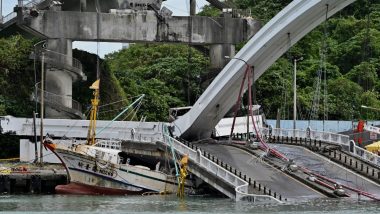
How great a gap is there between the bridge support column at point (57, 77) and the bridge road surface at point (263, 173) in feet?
49.6

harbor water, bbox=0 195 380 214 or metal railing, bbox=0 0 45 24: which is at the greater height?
metal railing, bbox=0 0 45 24

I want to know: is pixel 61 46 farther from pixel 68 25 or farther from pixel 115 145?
pixel 115 145

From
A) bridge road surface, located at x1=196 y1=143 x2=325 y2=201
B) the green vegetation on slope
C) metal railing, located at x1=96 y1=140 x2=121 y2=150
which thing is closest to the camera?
bridge road surface, located at x1=196 y1=143 x2=325 y2=201

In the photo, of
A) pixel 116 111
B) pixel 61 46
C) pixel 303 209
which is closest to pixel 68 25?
pixel 61 46

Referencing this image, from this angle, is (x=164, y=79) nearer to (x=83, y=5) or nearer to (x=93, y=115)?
(x=83, y=5)

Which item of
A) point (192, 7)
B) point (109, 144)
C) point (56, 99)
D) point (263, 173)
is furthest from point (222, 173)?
point (192, 7)

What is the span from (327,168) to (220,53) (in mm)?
22232

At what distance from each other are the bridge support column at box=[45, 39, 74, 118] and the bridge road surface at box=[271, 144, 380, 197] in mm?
19001

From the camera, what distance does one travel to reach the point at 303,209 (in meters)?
42.7

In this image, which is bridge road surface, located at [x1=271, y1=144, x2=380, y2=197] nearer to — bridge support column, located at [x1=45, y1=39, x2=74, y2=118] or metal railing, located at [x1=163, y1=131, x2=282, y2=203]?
A: metal railing, located at [x1=163, y1=131, x2=282, y2=203]

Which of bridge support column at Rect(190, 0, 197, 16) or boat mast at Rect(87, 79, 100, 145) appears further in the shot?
bridge support column at Rect(190, 0, 197, 16)

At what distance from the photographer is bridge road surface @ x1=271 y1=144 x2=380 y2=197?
4959 centimetres

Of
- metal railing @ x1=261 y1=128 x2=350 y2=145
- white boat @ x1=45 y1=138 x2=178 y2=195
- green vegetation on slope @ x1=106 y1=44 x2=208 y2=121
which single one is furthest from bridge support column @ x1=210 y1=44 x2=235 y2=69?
white boat @ x1=45 y1=138 x2=178 y2=195

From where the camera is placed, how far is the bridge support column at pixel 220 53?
72.7 m
